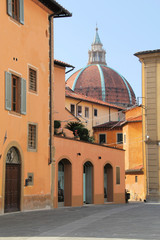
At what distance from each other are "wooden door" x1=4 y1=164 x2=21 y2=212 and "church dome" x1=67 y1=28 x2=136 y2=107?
84.8 meters

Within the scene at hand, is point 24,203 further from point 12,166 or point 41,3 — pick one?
point 41,3

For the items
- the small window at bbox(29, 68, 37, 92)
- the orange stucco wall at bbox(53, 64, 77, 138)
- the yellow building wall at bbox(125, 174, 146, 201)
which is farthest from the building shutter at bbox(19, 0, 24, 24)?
the yellow building wall at bbox(125, 174, 146, 201)

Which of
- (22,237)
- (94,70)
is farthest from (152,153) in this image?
(94,70)

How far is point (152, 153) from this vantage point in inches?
1588

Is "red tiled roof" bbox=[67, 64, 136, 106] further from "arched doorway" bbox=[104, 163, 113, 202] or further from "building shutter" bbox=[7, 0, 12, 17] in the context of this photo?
"building shutter" bbox=[7, 0, 12, 17]

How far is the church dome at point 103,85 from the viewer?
108 m

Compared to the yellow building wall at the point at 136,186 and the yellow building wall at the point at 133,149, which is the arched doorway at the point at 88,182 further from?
the yellow building wall at the point at 133,149

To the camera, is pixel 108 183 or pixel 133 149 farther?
pixel 133 149

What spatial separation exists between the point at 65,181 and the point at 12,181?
7217mm

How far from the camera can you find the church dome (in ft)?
354

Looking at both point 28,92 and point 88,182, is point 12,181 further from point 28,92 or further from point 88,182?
point 88,182

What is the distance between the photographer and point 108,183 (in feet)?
118

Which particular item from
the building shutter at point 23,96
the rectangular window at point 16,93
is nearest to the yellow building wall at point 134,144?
the building shutter at point 23,96

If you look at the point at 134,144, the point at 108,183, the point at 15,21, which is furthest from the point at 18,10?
the point at 134,144
